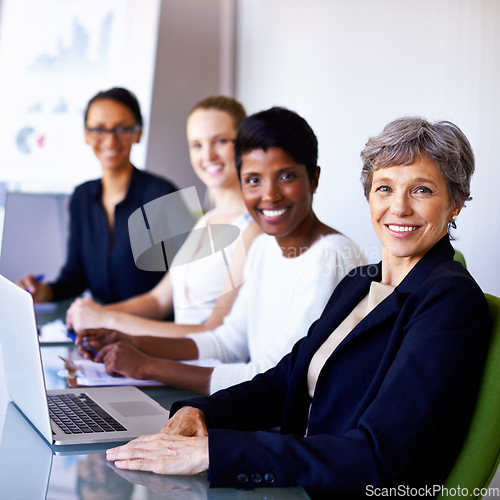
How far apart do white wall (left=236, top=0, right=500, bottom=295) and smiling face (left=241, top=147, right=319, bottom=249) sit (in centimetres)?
57

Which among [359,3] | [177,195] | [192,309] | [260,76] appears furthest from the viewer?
[260,76]

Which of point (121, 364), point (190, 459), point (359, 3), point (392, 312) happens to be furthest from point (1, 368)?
point (359, 3)

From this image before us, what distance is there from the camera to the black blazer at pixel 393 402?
0.98 meters

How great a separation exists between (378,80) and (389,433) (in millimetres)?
2045

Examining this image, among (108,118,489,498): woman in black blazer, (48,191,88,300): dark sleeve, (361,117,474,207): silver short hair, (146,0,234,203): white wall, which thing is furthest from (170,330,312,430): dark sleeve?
(146,0,234,203): white wall

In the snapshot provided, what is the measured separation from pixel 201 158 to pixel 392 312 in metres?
2.06

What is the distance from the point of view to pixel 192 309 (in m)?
2.45

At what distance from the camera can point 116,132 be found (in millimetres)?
3430

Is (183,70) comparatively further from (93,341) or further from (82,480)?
(82,480)

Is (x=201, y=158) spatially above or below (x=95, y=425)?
above

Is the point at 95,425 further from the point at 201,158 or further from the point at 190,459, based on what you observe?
the point at 201,158

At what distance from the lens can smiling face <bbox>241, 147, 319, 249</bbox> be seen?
187 cm

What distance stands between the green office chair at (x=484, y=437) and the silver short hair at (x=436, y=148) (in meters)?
0.30

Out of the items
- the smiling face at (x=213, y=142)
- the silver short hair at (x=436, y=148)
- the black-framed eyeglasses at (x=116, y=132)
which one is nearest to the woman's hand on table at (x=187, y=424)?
the silver short hair at (x=436, y=148)
